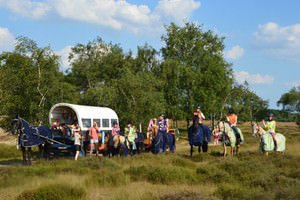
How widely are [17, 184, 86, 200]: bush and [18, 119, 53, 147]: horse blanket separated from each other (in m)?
8.16

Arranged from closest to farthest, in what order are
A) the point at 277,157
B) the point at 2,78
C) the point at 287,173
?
the point at 287,173 → the point at 277,157 → the point at 2,78

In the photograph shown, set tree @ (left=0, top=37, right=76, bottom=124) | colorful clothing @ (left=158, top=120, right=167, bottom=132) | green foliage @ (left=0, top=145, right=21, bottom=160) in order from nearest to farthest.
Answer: colorful clothing @ (left=158, top=120, right=167, bottom=132) < green foliage @ (left=0, top=145, right=21, bottom=160) < tree @ (left=0, top=37, right=76, bottom=124)

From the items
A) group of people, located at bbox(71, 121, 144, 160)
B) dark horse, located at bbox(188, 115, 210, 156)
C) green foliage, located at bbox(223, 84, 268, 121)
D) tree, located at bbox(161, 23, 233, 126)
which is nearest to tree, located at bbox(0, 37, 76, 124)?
group of people, located at bbox(71, 121, 144, 160)

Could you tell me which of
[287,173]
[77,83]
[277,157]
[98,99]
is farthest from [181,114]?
[287,173]

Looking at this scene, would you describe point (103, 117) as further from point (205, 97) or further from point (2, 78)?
point (205, 97)

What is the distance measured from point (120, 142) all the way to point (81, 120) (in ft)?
9.28

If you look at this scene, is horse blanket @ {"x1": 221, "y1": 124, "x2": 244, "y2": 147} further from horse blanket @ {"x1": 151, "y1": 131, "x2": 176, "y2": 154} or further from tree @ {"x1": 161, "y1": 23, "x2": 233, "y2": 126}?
tree @ {"x1": 161, "y1": 23, "x2": 233, "y2": 126}

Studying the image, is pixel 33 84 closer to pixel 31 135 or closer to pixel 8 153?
pixel 8 153

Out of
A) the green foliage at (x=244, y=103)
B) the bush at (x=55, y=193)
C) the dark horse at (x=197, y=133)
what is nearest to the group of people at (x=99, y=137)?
the dark horse at (x=197, y=133)

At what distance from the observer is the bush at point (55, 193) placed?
8.80m

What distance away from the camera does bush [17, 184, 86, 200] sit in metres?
8.80

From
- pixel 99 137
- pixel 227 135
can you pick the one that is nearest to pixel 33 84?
pixel 99 137

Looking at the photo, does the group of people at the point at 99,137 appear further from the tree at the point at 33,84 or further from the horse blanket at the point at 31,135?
the tree at the point at 33,84

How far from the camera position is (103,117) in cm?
2344
